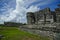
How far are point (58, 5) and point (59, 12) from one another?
5.20m

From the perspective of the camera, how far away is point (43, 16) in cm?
5919

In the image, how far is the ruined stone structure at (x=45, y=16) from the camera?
5276 centimetres

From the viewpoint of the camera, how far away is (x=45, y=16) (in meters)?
58.0

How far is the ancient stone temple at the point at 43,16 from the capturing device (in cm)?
5442

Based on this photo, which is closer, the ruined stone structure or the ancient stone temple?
the ruined stone structure

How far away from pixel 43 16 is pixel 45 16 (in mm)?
1415

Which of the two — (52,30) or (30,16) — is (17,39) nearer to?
(52,30)

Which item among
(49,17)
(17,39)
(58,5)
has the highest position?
(58,5)

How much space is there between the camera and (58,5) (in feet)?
183

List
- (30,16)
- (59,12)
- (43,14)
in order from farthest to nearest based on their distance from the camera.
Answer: (30,16) < (43,14) < (59,12)

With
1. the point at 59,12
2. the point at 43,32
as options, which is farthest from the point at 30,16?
the point at 43,32

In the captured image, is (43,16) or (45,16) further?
(43,16)

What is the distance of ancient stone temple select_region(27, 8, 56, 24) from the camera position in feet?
179

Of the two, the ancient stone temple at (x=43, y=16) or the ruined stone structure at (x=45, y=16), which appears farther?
the ancient stone temple at (x=43, y=16)
